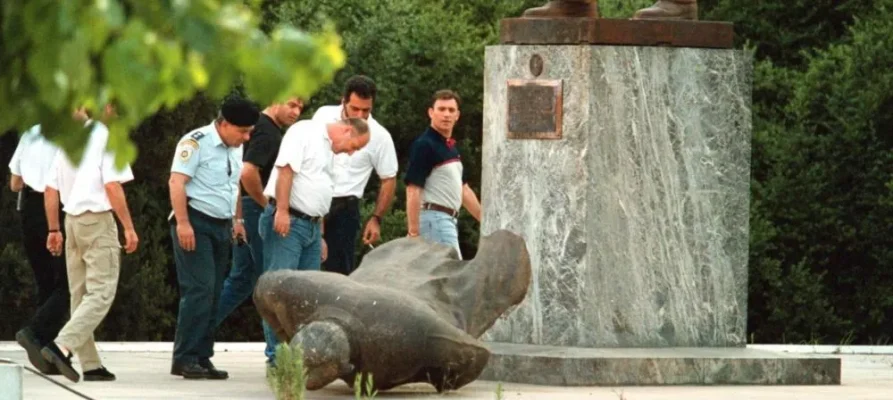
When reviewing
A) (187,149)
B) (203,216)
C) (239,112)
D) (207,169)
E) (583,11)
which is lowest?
(203,216)

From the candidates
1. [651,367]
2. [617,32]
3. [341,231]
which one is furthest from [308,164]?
[651,367]

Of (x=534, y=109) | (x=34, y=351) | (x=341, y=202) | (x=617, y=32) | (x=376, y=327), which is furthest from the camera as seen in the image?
(x=341, y=202)

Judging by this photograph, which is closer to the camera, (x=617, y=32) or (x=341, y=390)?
(x=341, y=390)

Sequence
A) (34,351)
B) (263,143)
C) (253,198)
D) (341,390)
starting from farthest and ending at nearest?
(263,143), (253,198), (34,351), (341,390)

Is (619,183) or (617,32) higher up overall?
(617,32)

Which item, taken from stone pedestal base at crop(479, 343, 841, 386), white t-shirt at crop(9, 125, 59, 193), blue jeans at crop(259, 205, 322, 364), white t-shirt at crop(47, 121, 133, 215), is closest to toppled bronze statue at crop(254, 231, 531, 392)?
stone pedestal base at crop(479, 343, 841, 386)

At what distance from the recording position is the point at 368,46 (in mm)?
22922

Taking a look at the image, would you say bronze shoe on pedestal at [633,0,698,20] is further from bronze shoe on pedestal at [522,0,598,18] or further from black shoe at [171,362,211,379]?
black shoe at [171,362,211,379]

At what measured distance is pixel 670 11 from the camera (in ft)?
40.1

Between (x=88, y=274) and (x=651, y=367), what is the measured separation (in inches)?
116

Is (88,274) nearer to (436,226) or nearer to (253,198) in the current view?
(253,198)

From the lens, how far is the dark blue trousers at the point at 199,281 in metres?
11.6

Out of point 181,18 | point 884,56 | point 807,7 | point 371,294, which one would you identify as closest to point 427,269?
point 371,294

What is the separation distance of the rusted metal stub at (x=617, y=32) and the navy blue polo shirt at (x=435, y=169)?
1.17 meters
